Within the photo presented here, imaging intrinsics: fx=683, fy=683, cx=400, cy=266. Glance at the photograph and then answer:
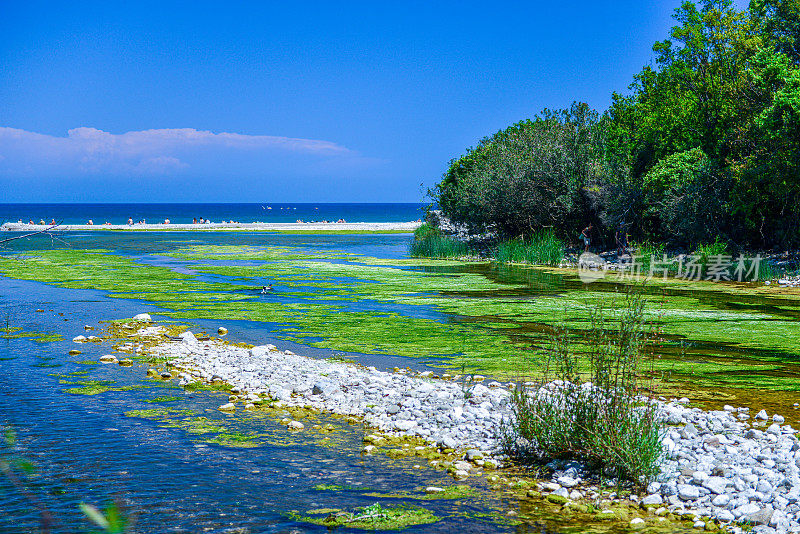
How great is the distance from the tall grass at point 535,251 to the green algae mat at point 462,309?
2682mm

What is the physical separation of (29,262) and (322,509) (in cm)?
4098

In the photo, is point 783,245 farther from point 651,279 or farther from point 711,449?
point 711,449

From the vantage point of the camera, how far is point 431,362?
46.0 feet

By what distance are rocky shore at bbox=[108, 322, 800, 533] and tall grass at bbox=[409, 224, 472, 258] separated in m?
32.0

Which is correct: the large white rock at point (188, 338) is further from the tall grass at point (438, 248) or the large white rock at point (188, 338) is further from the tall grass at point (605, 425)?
the tall grass at point (438, 248)

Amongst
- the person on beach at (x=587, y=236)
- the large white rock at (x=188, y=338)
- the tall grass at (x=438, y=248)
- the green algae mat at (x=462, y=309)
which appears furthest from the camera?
the tall grass at (x=438, y=248)

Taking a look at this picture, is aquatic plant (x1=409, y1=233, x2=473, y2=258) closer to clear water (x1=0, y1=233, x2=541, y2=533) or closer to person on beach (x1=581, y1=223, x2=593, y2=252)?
person on beach (x1=581, y1=223, x2=593, y2=252)

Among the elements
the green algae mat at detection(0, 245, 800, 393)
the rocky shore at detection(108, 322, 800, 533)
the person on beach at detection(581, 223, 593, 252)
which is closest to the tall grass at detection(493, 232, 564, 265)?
the person on beach at detection(581, 223, 593, 252)

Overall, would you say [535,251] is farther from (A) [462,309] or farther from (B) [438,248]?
(A) [462,309]

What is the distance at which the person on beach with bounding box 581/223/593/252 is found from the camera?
3920cm

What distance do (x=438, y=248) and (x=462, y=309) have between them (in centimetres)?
2452

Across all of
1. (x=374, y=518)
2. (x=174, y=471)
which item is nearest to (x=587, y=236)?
(x=174, y=471)

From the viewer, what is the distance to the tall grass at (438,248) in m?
46.0

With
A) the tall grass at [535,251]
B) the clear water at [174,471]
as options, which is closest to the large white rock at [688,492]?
the clear water at [174,471]
